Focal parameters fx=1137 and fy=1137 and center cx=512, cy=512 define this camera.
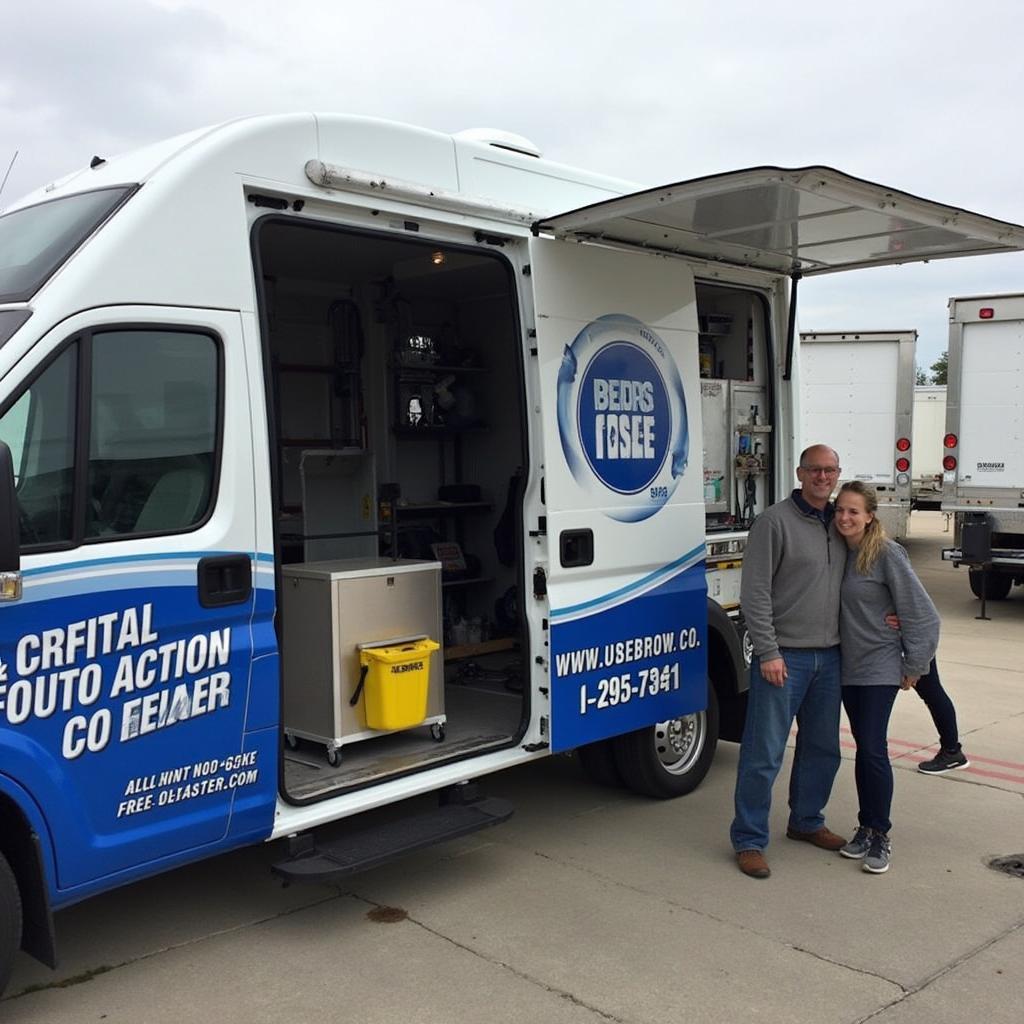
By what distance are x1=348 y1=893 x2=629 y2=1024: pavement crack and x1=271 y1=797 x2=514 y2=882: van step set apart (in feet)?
1.04

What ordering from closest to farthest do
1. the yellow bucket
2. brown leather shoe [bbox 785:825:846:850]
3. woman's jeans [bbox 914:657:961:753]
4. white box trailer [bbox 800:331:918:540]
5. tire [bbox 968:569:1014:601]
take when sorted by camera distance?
the yellow bucket → brown leather shoe [bbox 785:825:846:850] → woman's jeans [bbox 914:657:961:753] → tire [bbox 968:569:1014:601] → white box trailer [bbox 800:331:918:540]

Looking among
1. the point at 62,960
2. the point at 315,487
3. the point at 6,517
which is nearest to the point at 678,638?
the point at 315,487

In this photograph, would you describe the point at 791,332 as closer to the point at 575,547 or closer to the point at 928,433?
the point at 575,547

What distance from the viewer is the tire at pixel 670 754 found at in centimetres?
539

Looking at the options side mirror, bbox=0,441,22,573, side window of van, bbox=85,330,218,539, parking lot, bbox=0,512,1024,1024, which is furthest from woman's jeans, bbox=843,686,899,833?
side mirror, bbox=0,441,22,573

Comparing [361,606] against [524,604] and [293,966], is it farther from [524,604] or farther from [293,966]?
[293,966]

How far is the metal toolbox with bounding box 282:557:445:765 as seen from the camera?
14.9ft

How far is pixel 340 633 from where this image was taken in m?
4.58

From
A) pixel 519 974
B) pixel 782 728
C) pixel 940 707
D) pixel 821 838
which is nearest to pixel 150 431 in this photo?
pixel 519 974

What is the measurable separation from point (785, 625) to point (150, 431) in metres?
2.69

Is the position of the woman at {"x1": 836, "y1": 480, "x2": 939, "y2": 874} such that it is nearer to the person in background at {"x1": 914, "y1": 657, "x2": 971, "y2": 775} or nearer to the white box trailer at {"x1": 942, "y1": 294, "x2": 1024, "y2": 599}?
the person in background at {"x1": 914, "y1": 657, "x2": 971, "y2": 775}

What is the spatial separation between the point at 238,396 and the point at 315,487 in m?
2.69

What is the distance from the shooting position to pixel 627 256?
507 cm

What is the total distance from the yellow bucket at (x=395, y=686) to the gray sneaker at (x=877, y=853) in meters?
1.93
